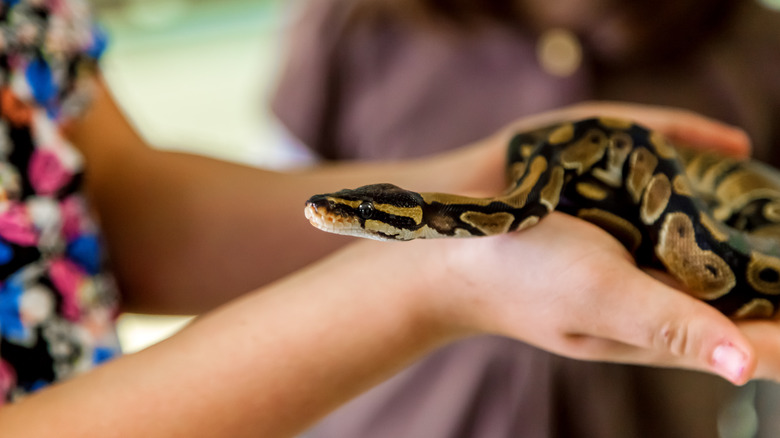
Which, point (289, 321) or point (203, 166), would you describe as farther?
point (203, 166)

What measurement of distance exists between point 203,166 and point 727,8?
1307 millimetres

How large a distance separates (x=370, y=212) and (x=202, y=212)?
471 millimetres

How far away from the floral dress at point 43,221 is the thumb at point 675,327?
0.73 metres

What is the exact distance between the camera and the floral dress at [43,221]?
839 millimetres

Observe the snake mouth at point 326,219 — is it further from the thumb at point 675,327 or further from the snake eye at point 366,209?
the thumb at point 675,327

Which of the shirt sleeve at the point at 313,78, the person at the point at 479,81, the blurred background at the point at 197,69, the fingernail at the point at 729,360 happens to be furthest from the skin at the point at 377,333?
the blurred background at the point at 197,69

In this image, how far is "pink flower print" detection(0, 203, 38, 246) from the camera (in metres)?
0.83

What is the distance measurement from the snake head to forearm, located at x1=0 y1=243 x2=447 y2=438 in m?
0.05

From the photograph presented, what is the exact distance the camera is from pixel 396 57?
169 cm

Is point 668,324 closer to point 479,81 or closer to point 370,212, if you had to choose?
point 370,212

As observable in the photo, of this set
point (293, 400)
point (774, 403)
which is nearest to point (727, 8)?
point (774, 403)

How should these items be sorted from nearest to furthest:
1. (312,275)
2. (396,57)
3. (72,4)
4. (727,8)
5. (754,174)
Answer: (312,275) → (72,4) → (754,174) → (727,8) → (396,57)

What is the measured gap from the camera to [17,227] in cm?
84

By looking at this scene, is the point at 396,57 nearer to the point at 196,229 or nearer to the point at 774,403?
the point at 196,229
